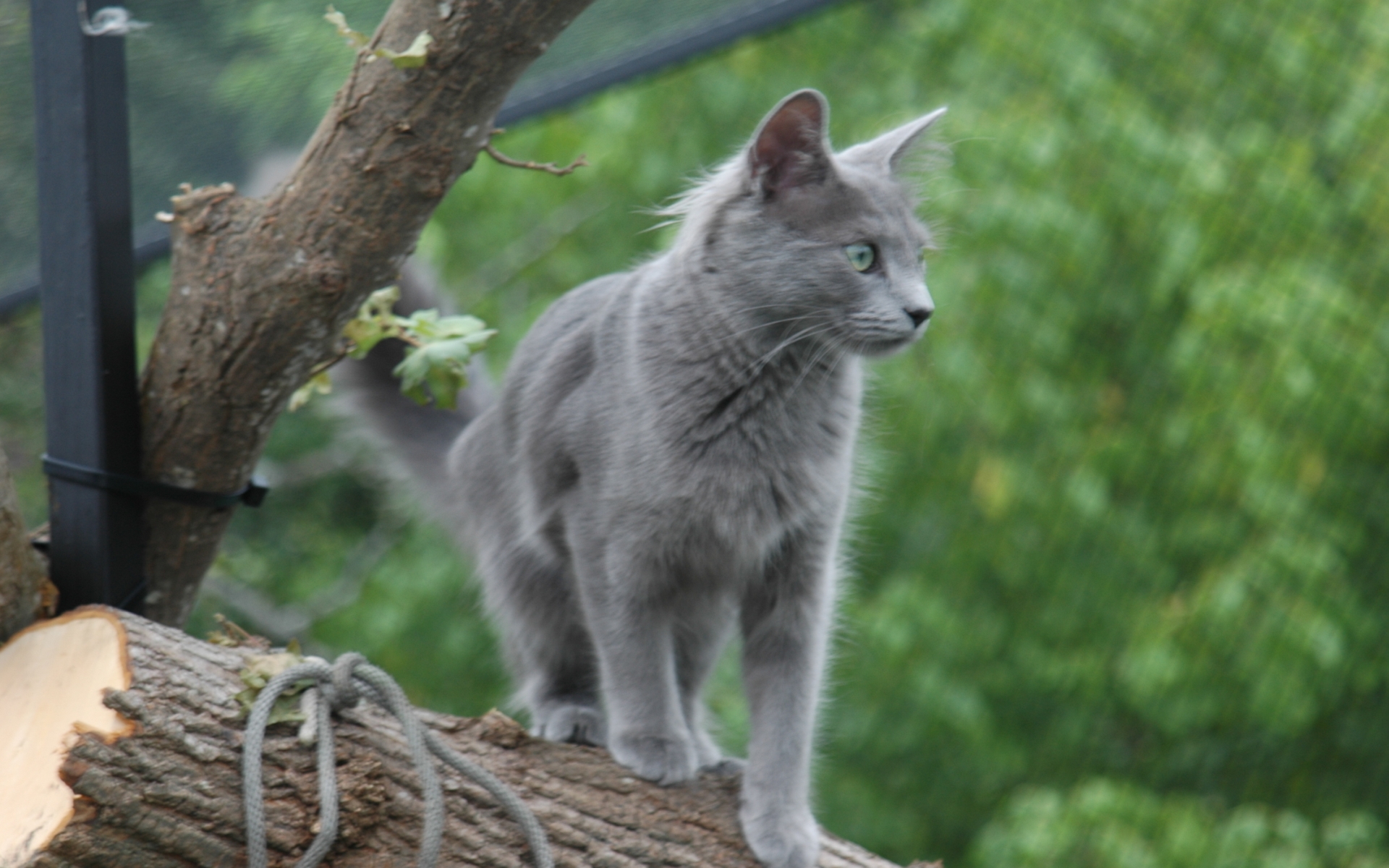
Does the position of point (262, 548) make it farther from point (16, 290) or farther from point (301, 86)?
point (301, 86)

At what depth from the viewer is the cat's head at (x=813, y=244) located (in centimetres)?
159

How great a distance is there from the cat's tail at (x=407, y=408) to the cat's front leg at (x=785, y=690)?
68cm

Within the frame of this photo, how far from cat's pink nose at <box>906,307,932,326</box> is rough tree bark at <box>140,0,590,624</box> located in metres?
0.56

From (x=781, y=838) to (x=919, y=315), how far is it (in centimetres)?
70

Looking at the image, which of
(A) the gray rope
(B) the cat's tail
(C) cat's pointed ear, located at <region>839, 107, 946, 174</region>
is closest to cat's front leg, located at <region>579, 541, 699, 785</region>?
(A) the gray rope

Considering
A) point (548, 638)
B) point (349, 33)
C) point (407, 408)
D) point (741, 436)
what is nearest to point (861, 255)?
point (741, 436)

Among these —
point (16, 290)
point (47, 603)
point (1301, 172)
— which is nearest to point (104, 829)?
point (47, 603)

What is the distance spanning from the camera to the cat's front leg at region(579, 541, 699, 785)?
1.67 m

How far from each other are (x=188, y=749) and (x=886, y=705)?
102 inches

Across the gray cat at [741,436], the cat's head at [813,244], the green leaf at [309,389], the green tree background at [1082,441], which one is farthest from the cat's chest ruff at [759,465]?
the green tree background at [1082,441]

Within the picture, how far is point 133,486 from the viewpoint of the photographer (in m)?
1.56

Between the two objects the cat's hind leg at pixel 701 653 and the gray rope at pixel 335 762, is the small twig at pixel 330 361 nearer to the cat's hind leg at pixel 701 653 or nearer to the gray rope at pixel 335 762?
the gray rope at pixel 335 762

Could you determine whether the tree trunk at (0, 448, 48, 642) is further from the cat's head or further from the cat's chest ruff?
the cat's head

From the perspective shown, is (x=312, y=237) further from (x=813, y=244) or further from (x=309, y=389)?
(x=813, y=244)
